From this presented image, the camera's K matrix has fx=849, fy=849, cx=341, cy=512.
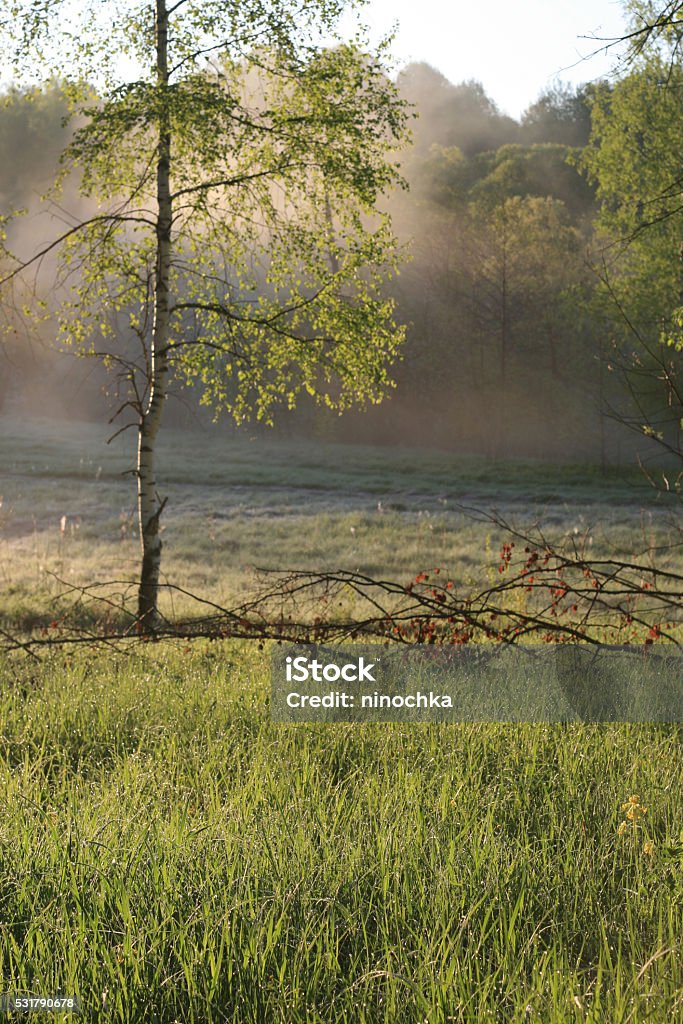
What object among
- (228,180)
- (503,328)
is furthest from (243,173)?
(503,328)

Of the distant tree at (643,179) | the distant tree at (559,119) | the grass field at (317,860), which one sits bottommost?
the grass field at (317,860)

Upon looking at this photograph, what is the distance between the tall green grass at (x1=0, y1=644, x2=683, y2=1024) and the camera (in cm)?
246

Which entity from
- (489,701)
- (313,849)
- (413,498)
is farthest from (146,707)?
(413,498)

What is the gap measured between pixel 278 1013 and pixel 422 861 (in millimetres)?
961

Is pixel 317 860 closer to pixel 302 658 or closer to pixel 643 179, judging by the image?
pixel 302 658

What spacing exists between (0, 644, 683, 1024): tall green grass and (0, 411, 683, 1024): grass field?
13 millimetres

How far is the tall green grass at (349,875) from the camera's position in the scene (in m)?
2.46

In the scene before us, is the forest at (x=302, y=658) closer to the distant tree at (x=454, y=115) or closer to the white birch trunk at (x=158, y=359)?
the white birch trunk at (x=158, y=359)

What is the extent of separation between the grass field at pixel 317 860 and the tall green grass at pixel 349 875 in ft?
0.04

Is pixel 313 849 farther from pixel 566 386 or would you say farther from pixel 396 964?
pixel 566 386

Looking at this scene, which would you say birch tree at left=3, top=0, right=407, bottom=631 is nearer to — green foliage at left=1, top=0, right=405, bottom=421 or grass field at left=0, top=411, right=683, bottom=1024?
green foliage at left=1, top=0, right=405, bottom=421

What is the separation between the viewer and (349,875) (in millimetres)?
3061

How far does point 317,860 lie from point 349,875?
0.18m

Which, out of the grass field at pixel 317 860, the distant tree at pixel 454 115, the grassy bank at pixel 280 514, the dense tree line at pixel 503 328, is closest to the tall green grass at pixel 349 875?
the grass field at pixel 317 860
